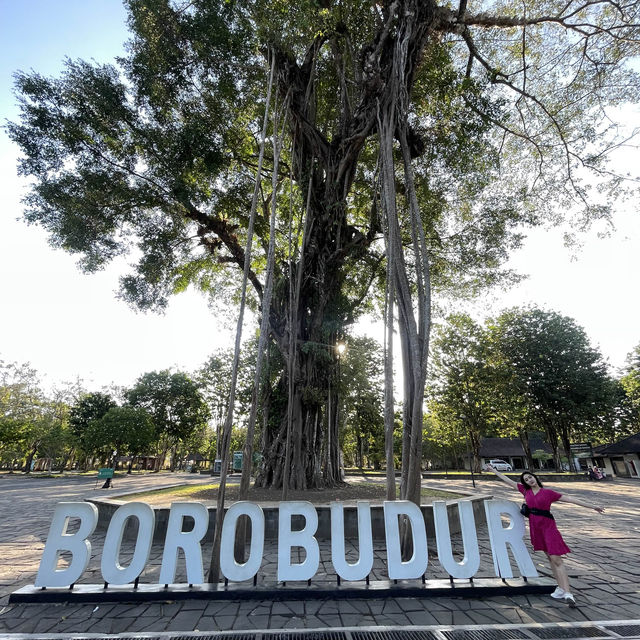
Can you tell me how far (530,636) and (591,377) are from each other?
2483cm

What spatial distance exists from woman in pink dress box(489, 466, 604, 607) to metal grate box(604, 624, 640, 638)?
0.42 m

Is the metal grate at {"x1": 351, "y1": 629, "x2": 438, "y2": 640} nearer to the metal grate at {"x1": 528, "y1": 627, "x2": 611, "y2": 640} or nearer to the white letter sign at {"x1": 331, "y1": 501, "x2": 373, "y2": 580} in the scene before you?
the white letter sign at {"x1": 331, "y1": 501, "x2": 373, "y2": 580}

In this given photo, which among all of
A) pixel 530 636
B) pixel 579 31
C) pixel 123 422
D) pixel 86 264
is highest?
pixel 579 31

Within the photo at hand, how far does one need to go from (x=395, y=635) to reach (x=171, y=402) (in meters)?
33.9

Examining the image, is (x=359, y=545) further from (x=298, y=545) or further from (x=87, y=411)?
(x=87, y=411)

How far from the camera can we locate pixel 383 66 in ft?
20.5

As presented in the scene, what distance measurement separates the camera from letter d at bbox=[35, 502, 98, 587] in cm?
312

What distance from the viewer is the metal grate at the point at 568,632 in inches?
97.1

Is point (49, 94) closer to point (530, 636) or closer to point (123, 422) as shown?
point (530, 636)

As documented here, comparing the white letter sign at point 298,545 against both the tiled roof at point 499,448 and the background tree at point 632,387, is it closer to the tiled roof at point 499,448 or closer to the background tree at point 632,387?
the background tree at point 632,387

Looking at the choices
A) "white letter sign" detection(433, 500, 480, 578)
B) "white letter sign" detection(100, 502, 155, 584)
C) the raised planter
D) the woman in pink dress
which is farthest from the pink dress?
"white letter sign" detection(100, 502, 155, 584)

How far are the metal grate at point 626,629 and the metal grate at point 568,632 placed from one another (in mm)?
96

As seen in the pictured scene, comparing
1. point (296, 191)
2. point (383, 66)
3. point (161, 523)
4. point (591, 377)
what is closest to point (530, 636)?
point (161, 523)

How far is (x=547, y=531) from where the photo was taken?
329 cm
